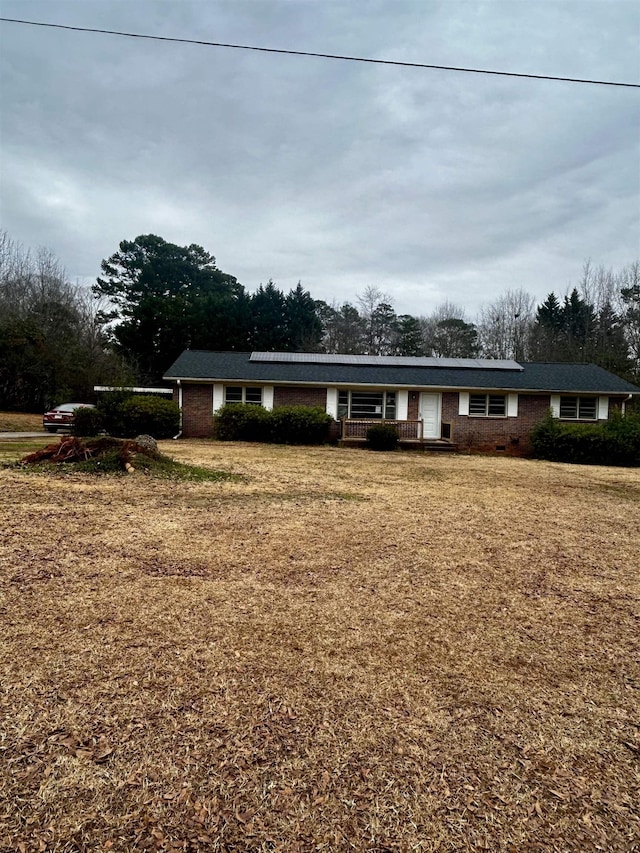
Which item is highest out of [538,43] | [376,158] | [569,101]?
[376,158]

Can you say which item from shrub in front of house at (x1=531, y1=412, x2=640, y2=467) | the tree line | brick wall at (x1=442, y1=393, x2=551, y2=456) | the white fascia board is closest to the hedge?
the white fascia board

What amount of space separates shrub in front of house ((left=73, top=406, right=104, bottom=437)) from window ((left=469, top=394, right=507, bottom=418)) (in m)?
14.5

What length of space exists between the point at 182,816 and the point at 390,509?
5119 mm

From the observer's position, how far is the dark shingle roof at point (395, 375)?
1786 cm

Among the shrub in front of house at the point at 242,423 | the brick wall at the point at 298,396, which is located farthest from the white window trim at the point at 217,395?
the brick wall at the point at 298,396

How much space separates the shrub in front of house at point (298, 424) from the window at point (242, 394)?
6.54 feet

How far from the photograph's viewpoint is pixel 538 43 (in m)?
7.24

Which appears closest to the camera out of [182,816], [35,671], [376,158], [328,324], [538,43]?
[182,816]

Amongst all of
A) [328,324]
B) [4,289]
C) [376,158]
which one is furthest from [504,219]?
[4,289]

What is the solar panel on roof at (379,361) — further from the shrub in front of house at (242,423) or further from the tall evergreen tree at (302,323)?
the tall evergreen tree at (302,323)

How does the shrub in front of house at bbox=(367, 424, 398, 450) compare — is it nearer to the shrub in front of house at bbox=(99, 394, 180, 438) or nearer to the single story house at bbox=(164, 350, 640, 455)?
the single story house at bbox=(164, 350, 640, 455)

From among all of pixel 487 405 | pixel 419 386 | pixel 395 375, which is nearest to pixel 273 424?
pixel 395 375

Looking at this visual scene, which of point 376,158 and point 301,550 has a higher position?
point 376,158

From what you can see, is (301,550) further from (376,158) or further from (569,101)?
(376,158)
